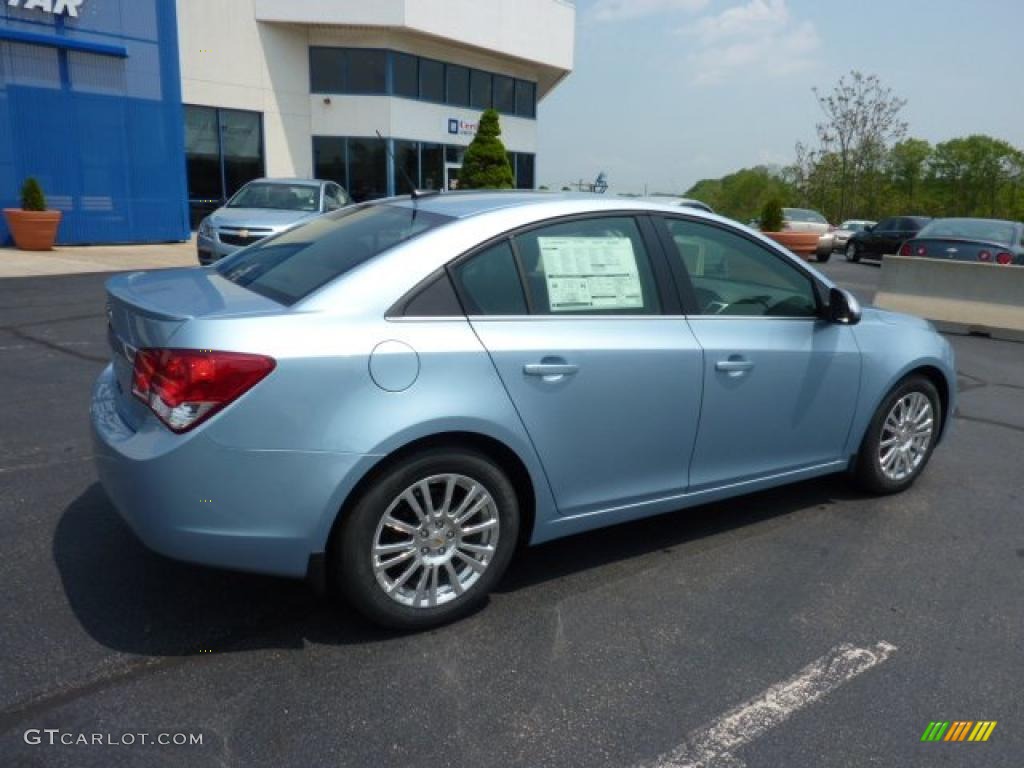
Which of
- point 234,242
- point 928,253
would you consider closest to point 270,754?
point 234,242

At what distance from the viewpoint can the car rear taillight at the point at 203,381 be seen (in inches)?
103

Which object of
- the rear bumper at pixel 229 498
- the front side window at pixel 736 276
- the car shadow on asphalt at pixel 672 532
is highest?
the front side window at pixel 736 276

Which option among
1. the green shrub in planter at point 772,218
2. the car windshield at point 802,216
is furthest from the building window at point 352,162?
the car windshield at point 802,216

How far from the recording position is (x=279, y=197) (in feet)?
45.4

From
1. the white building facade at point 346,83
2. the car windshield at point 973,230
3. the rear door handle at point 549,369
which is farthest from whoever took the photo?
the white building facade at point 346,83

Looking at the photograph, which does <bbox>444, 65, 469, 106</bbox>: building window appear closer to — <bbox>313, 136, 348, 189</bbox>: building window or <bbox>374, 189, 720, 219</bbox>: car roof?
<bbox>313, 136, 348, 189</bbox>: building window

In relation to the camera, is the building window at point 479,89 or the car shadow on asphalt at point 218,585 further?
the building window at point 479,89

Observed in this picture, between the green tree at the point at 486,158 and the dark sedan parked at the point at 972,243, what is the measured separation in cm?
1397

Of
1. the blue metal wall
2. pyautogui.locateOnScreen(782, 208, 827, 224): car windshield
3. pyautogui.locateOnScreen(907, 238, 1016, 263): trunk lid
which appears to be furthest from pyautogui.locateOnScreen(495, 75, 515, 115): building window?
pyautogui.locateOnScreen(907, 238, 1016, 263): trunk lid

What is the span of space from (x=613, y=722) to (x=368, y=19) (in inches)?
997

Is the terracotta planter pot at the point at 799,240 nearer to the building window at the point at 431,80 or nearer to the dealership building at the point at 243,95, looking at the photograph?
the dealership building at the point at 243,95

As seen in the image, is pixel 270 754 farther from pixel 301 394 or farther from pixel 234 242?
pixel 234 242

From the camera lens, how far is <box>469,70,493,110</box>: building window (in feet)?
95.7

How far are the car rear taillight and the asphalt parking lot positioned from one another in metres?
0.87
